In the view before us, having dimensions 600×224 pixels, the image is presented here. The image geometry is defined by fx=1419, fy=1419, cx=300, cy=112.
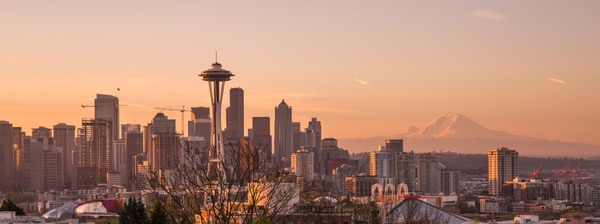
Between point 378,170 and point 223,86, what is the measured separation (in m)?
97.0

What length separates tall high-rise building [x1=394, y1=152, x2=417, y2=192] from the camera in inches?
7375

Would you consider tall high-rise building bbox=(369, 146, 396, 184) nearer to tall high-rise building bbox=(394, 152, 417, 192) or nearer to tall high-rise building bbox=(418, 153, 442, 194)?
tall high-rise building bbox=(394, 152, 417, 192)

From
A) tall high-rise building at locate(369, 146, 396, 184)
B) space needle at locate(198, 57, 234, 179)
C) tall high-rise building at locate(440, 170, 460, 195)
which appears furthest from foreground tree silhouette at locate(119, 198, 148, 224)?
tall high-rise building at locate(369, 146, 396, 184)

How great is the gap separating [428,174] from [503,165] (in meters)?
12.7

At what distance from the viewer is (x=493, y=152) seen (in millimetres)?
199000

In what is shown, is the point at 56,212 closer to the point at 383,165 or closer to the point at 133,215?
the point at 133,215

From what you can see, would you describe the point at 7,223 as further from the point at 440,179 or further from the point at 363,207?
the point at 440,179

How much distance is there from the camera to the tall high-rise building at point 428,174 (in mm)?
183125

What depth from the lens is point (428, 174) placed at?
188 metres

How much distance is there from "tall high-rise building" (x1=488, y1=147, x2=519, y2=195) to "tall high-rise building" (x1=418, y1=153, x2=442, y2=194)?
7.06 m

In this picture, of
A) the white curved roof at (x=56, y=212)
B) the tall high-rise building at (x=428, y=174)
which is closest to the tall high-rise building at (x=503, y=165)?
the tall high-rise building at (x=428, y=174)

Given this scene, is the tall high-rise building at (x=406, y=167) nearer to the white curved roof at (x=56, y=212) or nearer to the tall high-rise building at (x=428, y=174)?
the tall high-rise building at (x=428, y=174)

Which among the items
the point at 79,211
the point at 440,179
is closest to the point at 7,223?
the point at 79,211

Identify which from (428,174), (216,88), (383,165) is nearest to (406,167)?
(383,165)
